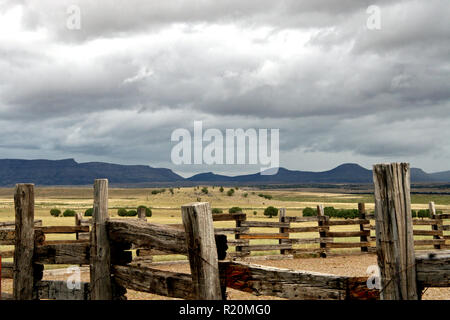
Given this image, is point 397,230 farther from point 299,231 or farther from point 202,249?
point 299,231

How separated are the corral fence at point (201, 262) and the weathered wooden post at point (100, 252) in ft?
0.04

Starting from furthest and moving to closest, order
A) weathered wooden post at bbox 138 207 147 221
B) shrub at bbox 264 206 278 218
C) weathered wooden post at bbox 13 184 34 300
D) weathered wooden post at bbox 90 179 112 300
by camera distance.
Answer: shrub at bbox 264 206 278 218, weathered wooden post at bbox 138 207 147 221, weathered wooden post at bbox 13 184 34 300, weathered wooden post at bbox 90 179 112 300

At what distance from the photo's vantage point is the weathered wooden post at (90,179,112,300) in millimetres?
5875

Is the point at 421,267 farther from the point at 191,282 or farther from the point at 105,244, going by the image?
the point at 105,244

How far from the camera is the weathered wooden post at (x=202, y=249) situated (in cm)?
444

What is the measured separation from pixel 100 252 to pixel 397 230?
3.49 metres

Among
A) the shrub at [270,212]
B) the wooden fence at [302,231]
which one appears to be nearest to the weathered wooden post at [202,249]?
the wooden fence at [302,231]

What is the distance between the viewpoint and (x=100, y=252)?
5895 mm

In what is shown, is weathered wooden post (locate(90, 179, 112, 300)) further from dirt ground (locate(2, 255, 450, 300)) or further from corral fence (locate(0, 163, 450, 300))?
dirt ground (locate(2, 255, 450, 300))

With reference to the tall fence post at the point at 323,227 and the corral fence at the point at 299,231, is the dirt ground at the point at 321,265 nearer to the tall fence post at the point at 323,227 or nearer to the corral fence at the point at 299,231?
the tall fence post at the point at 323,227

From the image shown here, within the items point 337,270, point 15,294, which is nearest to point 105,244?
point 15,294

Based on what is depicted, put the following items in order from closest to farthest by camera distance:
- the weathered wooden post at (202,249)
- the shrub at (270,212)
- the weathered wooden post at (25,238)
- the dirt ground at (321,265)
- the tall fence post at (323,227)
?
the weathered wooden post at (202,249) < the weathered wooden post at (25,238) < the dirt ground at (321,265) < the tall fence post at (323,227) < the shrub at (270,212)

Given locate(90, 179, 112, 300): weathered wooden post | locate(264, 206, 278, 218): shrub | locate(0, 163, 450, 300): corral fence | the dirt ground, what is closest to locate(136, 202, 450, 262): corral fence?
the dirt ground
